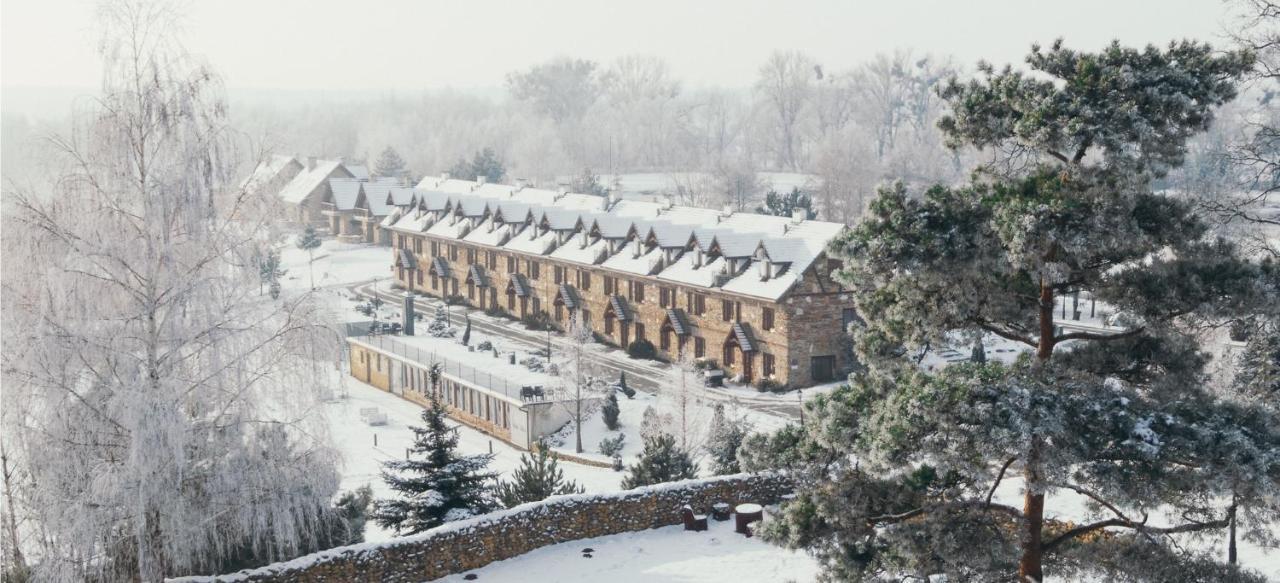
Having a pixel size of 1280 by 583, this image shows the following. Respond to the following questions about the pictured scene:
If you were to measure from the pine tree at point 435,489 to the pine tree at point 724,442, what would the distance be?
6353 millimetres

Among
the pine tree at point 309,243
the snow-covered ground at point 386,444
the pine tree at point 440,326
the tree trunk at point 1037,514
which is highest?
the tree trunk at point 1037,514

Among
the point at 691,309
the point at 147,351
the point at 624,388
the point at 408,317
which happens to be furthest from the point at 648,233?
the point at 147,351

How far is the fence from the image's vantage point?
141 feet

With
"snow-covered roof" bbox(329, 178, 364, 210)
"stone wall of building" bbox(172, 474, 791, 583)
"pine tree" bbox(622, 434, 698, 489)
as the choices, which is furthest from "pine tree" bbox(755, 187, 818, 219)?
"stone wall of building" bbox(172, 474, 791, 583)

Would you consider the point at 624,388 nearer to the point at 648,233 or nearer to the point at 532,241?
the point at 648,233

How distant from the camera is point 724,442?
33.5 metres

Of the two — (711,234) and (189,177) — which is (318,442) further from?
(711,234)

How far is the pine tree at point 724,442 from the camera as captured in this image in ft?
100

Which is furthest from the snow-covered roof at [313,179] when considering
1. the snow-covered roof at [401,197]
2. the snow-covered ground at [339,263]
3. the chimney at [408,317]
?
the chimney at [408,317]

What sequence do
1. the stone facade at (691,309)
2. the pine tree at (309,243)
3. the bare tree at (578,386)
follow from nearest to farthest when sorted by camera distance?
1. the bare tree at (578,386)
2. the stone facade at (691,309)
3. the pine tree at (309,243)

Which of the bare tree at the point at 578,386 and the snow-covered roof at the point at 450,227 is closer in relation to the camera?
the bare tree at the point at 578,386

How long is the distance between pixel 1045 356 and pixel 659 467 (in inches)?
612

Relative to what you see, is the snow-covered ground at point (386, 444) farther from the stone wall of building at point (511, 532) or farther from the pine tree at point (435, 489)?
the stone wall of building at point (511, 532)

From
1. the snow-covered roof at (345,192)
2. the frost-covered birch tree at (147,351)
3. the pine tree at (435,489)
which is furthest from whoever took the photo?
the snow-covered roof at (345,192)
